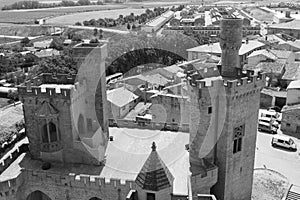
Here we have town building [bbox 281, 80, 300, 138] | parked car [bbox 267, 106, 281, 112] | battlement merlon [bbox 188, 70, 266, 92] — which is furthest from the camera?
parked car [bbox 267, 106, 281, 112]

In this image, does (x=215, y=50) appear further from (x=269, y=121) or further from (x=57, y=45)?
(x=57, y=45)

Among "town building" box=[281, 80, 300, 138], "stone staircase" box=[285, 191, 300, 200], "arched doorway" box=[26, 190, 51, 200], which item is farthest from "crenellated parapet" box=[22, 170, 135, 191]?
"town building" box=[281, 80, 300, 138]

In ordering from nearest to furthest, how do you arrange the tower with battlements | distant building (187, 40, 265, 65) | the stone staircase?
1. the tower with battlements
2. the stone staircase
3. distant building (187, 40, 265, 65)

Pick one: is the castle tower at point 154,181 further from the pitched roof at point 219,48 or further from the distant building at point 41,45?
the distant building at point 41,45

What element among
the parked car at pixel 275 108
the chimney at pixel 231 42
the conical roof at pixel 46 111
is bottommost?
the parked car at pixel 275 108

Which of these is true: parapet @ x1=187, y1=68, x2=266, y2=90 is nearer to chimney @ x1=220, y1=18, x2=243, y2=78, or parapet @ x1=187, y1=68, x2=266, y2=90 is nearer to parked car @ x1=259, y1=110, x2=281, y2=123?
chimney @ x1=220, y1=18, x2=243, y2=78

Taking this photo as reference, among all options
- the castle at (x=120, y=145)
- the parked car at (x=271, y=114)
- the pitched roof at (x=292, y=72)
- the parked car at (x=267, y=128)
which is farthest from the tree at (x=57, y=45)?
the castle at (x=120, y=145)

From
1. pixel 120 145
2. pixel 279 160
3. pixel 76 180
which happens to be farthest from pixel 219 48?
pixel 76 180
